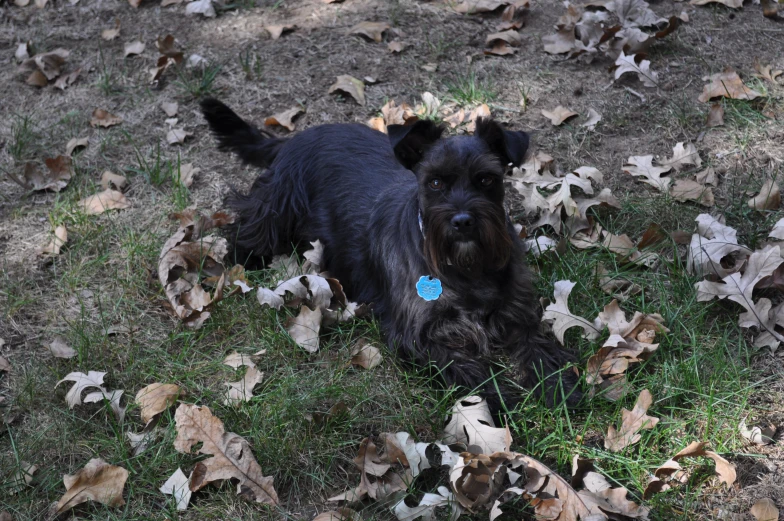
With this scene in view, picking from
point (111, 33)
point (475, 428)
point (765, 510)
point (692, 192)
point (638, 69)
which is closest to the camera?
point (765, 510)

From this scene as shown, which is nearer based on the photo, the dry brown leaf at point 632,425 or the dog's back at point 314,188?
the dry brown leaf at point 632,425

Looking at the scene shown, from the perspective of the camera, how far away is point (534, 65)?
18.7 ft

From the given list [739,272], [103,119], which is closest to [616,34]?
[739,272]

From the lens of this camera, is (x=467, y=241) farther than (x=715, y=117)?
No

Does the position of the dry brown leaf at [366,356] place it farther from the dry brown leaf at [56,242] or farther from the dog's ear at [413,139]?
the dry brown leaf at [56,242]

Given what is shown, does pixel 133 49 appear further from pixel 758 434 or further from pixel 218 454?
pixel 758 434

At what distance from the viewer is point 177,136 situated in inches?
217

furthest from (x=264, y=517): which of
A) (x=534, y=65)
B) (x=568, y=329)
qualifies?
(x=534, y=65)

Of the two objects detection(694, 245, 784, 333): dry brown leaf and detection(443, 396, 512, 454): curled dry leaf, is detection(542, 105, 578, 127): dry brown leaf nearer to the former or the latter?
detection(694, 245, 784, 333): dry brown leaf

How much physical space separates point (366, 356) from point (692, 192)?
2.11m

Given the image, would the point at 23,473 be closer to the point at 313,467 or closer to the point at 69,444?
the point at 69,444

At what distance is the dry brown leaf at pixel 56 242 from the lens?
185 inches

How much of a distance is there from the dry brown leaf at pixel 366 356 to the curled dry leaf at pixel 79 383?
117 cm

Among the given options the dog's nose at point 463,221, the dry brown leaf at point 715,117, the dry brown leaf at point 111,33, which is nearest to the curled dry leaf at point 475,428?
the dog's nose at point 463,221
